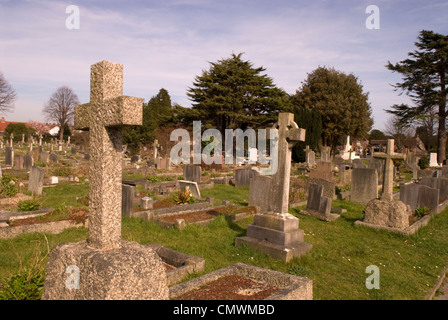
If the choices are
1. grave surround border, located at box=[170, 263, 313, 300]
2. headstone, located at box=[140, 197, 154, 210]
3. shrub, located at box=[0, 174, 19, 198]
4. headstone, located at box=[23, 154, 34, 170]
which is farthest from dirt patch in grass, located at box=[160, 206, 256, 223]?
headstone, located at box=[23, 154, 34, 170]

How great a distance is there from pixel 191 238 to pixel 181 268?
2.23 meters

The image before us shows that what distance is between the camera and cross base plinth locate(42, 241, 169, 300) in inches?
97.7

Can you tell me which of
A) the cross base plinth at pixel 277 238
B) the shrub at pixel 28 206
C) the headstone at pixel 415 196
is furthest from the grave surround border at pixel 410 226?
the shrub at pixel 28 206

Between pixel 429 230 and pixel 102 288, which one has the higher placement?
pixel 102 288

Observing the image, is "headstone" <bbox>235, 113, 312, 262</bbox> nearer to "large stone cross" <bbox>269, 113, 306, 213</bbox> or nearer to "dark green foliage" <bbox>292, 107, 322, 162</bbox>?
"large stone cross" <bbox>269, 113, 306, 213</bbox>

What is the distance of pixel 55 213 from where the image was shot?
27.3ft

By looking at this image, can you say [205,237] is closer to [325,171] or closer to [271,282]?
[271,282]

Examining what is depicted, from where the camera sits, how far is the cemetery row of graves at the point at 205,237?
2771 millimetres

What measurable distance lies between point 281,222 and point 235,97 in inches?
1269

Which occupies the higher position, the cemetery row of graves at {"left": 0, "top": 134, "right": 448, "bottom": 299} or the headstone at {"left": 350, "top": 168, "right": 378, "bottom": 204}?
the headstone at {"left": 350, "top": 168, "right": 378, "bottom": 204}

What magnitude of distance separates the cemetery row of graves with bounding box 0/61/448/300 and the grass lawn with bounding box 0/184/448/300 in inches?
1.0
